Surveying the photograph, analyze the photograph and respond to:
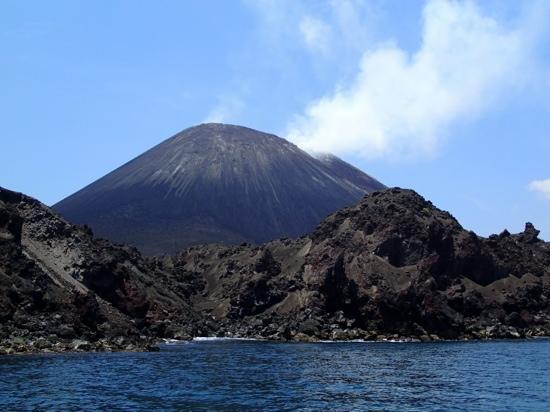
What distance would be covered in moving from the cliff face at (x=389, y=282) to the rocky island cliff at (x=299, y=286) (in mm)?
336

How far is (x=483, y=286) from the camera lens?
171 meters

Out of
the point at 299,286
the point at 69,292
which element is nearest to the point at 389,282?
the point at 299,286

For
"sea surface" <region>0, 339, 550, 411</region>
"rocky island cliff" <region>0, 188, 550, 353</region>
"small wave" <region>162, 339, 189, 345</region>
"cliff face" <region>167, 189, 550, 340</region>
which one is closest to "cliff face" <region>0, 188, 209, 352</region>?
"rocky island cliff" <region>0, 188, 550, 353</region>

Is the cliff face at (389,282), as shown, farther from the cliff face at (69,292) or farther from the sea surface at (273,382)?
the sea surface at (273,382)

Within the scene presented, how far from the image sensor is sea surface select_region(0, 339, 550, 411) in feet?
145

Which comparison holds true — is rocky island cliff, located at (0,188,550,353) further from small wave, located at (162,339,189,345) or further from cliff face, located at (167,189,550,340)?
small wave, located at (162,339,189,345)

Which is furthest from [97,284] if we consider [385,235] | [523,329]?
[523,329]

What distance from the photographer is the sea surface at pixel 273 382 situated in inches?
1737

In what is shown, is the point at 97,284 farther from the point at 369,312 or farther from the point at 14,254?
the point at 369,312

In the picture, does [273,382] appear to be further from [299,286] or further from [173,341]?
[299,286]

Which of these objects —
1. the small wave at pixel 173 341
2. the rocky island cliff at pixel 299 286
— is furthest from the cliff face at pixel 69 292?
the small wave at pixel 173 341

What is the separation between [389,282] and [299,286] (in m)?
22.2

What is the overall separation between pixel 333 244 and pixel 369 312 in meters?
35.1

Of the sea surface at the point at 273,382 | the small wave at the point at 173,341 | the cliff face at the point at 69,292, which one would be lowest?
the small wave at the point at 173,341
